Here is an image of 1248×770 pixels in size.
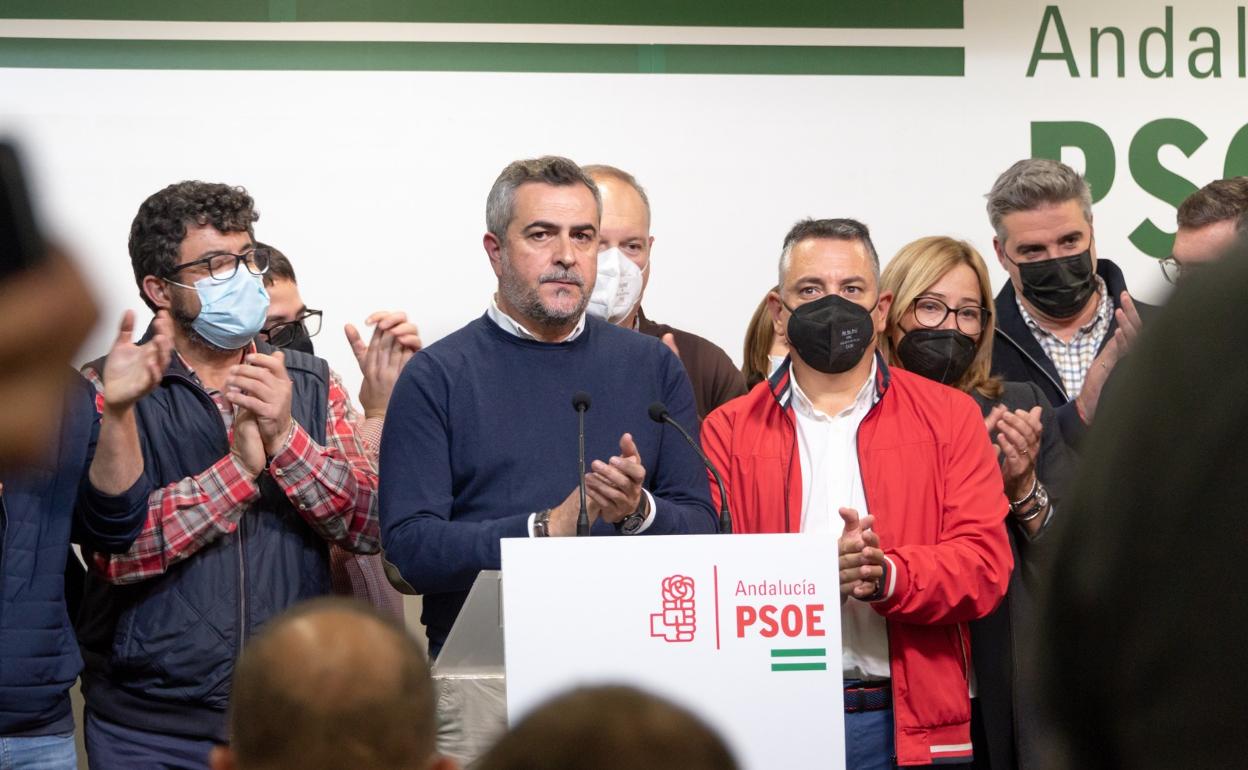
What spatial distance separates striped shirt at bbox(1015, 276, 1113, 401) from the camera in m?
4.61

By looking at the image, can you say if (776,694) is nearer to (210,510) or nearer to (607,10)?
(210,510)

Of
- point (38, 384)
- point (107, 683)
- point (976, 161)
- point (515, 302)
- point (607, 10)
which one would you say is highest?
point (607, 10)

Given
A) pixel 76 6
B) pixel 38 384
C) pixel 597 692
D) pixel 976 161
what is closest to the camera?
pixel 597 692

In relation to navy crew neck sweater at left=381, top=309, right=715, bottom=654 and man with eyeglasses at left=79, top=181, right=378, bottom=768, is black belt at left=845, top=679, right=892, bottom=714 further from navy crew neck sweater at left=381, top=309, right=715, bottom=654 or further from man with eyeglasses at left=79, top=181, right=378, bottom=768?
man with eyeglasses at left=79, top=181, right=378, bottom=768

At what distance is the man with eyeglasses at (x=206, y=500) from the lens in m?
3.59

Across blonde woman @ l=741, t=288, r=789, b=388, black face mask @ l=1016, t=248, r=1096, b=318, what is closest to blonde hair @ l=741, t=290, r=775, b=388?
blonde woman @ l=741, t=288, r=789, b=388

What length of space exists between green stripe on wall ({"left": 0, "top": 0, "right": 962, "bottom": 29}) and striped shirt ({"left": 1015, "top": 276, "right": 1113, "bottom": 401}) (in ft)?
5.38

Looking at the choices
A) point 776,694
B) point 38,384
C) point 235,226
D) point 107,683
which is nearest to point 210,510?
point 107,683

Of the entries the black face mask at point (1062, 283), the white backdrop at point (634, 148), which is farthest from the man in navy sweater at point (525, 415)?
the white backdrop at point (634, 148)

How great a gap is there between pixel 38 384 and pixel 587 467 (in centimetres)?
238

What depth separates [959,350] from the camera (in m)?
4.19

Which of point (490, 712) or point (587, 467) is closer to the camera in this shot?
point (490, 712)

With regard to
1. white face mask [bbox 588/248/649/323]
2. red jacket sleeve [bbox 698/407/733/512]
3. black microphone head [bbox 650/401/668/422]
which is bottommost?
red jacket sleeve [bbox 698/407/733/512]

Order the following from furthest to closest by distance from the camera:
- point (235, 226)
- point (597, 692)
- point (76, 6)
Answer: point (76, 6) < point (235, 226) < point (597, 692)
